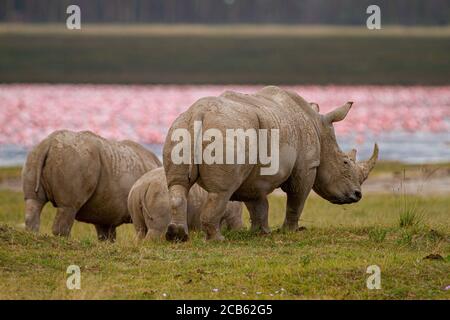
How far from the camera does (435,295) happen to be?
11164mm

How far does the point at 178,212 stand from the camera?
1323 centimetres

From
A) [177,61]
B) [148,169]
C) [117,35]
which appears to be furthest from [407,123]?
[117,35]

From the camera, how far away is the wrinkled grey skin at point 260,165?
524 inches

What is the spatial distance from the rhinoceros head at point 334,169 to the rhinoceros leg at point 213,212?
2035 millimetres

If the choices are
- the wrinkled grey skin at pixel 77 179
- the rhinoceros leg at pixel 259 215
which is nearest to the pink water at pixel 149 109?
the wrinkled grey skin at pixel 77 179

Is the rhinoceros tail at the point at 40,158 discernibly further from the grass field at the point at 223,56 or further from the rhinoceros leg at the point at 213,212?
the grass field at the point at 223,56

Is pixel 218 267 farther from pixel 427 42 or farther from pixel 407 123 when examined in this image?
pixel 427 42

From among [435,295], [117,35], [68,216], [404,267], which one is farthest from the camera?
[117,35]

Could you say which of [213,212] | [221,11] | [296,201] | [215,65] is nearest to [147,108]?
[215,65]

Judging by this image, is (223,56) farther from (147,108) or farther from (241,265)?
(241,265)

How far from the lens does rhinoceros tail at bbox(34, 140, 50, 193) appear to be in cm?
1568

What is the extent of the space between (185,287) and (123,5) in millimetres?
104002

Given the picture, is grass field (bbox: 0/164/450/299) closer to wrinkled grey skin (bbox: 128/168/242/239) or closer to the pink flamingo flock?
wrinkled grey skin (bbox: 128/168/242/239)

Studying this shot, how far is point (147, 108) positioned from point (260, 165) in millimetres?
32615
